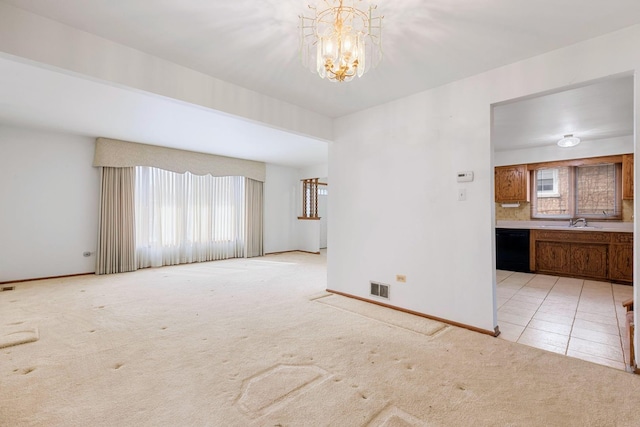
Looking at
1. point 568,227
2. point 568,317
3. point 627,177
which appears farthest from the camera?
point 568,227

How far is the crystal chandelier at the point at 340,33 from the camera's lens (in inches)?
71.2

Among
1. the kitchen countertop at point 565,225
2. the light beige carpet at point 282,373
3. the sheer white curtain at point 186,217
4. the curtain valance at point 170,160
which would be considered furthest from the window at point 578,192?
the sheer white curtain at point 186,217

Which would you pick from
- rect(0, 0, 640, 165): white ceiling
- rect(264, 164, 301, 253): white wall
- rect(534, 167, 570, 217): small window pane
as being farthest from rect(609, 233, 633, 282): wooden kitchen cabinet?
rect(264, 164, 301, 253): white wall

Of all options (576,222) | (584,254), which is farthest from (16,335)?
(576,222)

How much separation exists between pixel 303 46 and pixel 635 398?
3316 mm

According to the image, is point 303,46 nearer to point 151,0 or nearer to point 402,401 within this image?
point 151,0

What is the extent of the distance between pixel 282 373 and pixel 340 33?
91.3 inches

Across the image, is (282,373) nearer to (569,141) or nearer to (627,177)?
(569,141)

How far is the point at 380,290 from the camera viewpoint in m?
3.57

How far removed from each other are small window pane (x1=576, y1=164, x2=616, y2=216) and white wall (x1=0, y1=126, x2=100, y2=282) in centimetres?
907

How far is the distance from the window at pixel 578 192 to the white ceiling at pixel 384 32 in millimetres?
4325

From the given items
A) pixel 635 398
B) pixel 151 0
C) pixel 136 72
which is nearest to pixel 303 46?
pixel 151 0

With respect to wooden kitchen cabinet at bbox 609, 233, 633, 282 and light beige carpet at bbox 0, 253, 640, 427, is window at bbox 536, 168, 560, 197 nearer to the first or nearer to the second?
wooden kitchen cabinet at bbox 609, 233, 633, 282

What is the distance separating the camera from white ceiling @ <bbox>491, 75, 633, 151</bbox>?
10.3 feet
